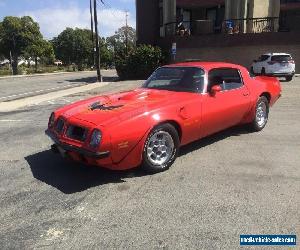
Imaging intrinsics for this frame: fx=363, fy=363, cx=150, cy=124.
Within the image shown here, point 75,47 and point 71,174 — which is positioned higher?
point 75,47

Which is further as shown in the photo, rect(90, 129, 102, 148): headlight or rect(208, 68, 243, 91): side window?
rect(208, 68, 243, 91): side window

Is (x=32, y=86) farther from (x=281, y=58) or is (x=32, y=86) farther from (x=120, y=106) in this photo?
(x=120, y=106)

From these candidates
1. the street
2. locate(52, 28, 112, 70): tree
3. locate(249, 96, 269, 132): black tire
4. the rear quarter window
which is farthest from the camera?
locate(52, 28, 112, 70): tree

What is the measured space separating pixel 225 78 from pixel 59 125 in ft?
10.3

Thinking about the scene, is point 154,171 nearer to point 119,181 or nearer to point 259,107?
point 119,181

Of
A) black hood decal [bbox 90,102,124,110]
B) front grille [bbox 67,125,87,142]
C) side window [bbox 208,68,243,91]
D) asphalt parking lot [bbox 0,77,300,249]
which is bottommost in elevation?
asphalt parking lot [bbox 0,77,300,249]

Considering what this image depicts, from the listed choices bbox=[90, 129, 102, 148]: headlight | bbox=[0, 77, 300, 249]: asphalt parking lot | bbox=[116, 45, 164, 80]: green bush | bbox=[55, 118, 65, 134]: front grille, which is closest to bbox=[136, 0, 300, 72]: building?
bbox=[116, 45, 164, 80]: green bush

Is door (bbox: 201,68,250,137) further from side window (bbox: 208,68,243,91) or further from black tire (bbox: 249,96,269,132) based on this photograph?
black tire (bbox: 249,96,269,132)

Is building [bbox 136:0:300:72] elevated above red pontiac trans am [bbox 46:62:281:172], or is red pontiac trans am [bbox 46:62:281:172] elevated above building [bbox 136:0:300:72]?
building [bbox 136:0:300:72]

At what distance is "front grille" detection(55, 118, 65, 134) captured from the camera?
532 cm

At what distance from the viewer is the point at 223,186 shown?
473 cm

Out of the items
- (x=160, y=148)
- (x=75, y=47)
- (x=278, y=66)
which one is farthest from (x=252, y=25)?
(x=75, y=47)

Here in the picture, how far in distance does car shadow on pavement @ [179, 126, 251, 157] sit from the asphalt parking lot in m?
0.05

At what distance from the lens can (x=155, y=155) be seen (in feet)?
17.3
